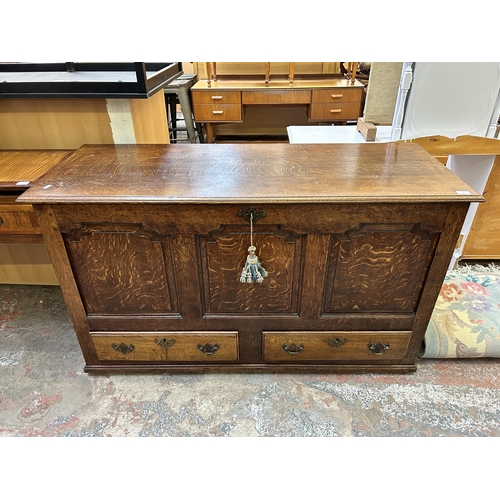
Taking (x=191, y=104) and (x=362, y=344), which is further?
(x=191, y=104)

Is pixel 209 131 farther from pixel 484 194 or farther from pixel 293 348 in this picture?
pixel 293 348

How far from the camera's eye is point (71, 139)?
1.75m

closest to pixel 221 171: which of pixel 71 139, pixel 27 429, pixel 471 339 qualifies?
pixel 71 139

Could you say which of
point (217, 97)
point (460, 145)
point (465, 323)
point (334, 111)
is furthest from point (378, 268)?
point (217, 97)

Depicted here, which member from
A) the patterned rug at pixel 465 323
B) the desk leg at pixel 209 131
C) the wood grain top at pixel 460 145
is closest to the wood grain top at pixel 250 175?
the wood grain top at pixel 460 145

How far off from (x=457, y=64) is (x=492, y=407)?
1.61 meters

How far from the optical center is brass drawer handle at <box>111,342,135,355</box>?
156 cm

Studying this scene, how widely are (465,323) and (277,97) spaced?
3.01 metres

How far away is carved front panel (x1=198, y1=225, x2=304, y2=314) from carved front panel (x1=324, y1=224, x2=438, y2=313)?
0.15 metres

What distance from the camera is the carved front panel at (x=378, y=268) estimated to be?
1.29m

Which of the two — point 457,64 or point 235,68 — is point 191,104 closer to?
point 235,68

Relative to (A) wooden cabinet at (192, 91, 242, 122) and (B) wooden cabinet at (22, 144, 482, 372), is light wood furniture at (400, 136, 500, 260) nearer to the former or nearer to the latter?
(B) wooden cabinet at (22, 144, 482, 372)

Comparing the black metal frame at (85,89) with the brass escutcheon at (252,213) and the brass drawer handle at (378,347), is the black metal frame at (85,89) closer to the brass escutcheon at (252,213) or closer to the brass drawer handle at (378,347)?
the brass escutcheon at (252,213)

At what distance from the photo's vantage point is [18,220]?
1.46 metres
